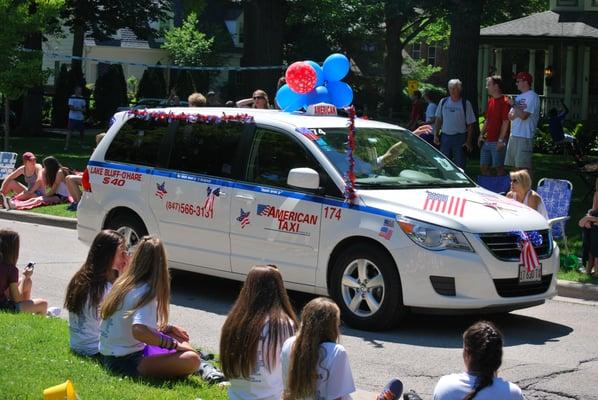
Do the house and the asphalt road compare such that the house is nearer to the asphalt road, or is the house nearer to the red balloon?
the red balloon

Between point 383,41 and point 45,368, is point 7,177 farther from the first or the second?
point 383,41

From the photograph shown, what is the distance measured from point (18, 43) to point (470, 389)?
61.6 ft

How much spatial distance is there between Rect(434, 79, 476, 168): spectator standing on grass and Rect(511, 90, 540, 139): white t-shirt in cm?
125

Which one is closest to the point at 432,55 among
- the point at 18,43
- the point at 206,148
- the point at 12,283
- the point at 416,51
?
the point at 416,51

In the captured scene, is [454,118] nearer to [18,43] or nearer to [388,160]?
[388,160]

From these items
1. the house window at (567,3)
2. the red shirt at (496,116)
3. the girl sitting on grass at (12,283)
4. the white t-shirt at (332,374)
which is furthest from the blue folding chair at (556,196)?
the house window at (567,3)

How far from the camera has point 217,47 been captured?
205 feet

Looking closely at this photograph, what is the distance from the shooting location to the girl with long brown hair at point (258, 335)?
19.0ft

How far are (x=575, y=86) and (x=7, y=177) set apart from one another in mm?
26079

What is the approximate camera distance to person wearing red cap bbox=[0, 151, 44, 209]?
1802 cm

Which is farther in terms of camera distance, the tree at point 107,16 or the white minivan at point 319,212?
the tree at point 107,16

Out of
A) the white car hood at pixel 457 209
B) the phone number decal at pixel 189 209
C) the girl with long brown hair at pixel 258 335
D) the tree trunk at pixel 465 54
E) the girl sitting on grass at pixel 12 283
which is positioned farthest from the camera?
the tree trunk at pixel 465 54

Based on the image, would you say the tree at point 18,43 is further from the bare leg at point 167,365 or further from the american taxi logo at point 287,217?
the bare leg at point 167,365

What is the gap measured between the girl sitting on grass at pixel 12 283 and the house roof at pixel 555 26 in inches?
1207
